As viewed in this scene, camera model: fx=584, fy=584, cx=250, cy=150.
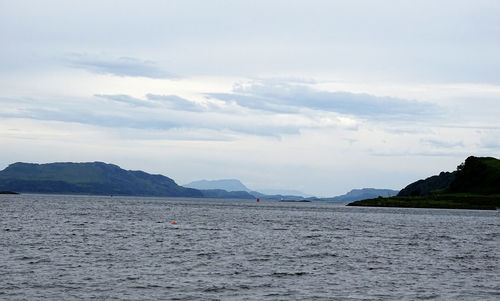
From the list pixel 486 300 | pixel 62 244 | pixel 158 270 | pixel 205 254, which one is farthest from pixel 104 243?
pixel 486 300

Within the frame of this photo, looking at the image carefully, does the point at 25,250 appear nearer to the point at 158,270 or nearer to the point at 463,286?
the point at 158,270

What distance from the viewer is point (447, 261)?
67.6 metres

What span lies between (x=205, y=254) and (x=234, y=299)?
2651 centimetres

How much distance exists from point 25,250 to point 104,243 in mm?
12600

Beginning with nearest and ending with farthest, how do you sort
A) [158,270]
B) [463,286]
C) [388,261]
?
1. [463,286]
2. [158,270]
3. [388,261]

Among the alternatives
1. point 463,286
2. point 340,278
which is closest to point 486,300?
point 463,286

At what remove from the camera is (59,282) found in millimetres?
47125

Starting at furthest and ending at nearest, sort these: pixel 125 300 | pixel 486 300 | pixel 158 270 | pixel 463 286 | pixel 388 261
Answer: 1. pixel 388 261
2. pixel 158 270
3. pixel 463 286
4. pixel 486 300
5. pixel 125 300

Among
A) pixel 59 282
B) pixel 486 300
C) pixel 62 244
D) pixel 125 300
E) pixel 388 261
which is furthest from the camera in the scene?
pixel 62 244

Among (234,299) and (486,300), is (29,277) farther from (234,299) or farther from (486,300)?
(486,300)

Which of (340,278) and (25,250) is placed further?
(25,250)

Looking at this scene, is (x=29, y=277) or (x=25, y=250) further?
(x=25, y=250)

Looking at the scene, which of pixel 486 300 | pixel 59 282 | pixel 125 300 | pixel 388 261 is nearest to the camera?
pixel 125 300

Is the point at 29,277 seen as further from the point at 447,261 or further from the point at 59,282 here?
the point at 447,261
